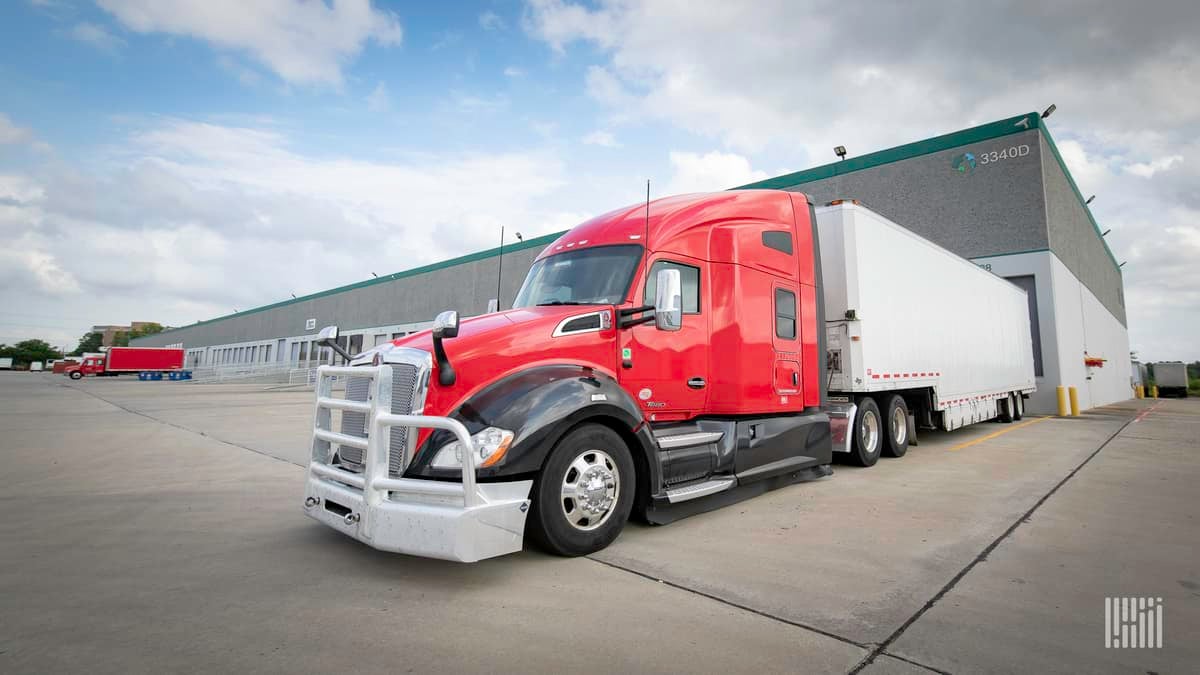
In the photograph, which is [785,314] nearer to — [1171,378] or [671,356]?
[671,356]

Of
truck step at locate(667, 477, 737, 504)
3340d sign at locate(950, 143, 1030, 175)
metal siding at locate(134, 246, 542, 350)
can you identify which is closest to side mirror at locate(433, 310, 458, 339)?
truck step at locate(667, 477, 737, 504)

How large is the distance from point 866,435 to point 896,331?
1.55 metres

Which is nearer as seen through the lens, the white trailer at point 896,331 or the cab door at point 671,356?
the cab door at point 671,356

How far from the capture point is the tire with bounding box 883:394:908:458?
806 centimetres

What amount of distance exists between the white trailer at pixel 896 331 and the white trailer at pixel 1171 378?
126ft

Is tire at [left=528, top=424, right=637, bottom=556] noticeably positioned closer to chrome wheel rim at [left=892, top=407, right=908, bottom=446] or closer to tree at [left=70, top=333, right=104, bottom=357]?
chrome wheel rim at [left=892, top=407, right=908, bottom=446]

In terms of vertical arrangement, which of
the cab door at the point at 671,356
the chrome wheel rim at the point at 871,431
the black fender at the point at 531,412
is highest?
the cab door at the point at 671,356

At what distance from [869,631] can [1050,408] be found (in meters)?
18.5

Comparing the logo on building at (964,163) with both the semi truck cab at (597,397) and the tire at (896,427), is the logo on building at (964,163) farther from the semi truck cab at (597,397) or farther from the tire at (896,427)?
the semi truck cab at (597,397)

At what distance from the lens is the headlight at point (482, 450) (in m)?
3.37

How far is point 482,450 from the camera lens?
3379mm

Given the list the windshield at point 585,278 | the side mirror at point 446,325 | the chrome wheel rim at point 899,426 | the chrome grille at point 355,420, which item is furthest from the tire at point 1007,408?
the chrome grille at point 355,420

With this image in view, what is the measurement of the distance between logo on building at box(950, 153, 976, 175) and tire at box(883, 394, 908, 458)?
12585mm

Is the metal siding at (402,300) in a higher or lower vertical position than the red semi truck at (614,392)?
higher
